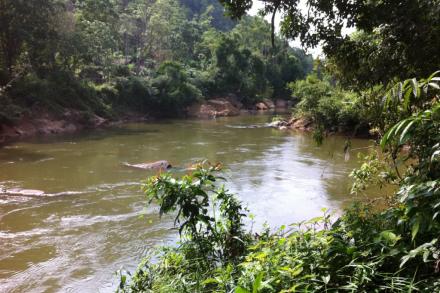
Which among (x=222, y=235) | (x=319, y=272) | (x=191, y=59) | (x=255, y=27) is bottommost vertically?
(x=222, y=235)

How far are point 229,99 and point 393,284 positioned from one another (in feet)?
121

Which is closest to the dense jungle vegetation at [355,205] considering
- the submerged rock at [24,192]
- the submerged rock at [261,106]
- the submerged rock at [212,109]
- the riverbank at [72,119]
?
the submerged rock at [24,192]

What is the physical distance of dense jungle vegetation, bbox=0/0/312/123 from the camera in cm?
2122

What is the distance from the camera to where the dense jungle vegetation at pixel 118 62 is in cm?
2122

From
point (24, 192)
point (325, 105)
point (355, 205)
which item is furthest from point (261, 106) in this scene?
point (355, 205)

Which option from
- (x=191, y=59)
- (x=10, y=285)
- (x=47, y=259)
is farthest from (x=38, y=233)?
(x=191, y=59)

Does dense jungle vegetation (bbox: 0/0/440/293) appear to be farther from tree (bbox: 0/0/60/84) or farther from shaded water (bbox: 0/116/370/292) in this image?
tree (bbox: 0/0/60/84)

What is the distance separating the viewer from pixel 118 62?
1309 inches

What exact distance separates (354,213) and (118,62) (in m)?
31.7

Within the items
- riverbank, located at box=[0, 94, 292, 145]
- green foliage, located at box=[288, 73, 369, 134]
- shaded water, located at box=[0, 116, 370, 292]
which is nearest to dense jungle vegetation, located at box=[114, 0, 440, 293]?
shaded water, located at box=[0, 116, 370, 292]

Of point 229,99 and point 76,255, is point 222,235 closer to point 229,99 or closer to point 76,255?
point 76,255

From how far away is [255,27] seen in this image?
158 ft

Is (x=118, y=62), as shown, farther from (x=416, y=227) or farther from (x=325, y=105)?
(x=416, y=227)

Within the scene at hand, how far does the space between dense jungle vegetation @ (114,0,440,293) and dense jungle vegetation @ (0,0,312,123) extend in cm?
254
